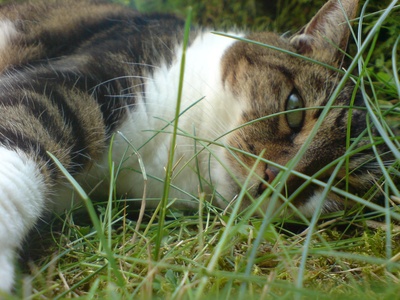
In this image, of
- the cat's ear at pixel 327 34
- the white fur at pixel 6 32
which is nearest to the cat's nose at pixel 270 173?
the cat's ear at pixel 327 34

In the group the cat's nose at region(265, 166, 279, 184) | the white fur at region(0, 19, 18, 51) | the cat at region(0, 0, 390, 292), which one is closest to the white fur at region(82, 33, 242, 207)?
the cat at region(0, 0, 390, 292)

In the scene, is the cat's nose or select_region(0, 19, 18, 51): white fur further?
select_region(0, 19, 18, 51): white fur

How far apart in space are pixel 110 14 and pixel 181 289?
5.15 ft

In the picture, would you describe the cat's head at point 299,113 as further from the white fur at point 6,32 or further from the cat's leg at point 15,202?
the white fur at point 6,32

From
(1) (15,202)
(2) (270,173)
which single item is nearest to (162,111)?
(2) (270,173)

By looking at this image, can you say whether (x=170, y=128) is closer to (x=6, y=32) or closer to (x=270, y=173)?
(x=270, y=173)

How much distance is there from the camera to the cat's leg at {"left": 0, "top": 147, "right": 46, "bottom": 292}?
3.20 ft

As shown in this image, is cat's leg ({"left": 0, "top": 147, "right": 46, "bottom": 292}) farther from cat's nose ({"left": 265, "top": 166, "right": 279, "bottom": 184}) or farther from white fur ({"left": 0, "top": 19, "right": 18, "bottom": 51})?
white fur ({"left": 0, "top": 19, "right": 18, "bottom": 51})

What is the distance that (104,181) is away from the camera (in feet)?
5.08

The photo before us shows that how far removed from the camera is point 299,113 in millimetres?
1563

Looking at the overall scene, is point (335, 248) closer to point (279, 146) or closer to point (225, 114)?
point (279, 146)

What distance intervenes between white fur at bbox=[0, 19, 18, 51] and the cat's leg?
827 mm

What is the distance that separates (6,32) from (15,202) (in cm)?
105

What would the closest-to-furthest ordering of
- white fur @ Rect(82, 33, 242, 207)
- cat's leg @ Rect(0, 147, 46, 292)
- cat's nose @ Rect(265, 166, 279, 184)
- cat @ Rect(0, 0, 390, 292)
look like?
cat's leg @ Rect(0, 147, 46, 292)
cat @ Rect(0, 0, 390, 292)
cat's nose @ Rect(265, 166, 279, 184)
white fur @ Rect(82, 33, 242, 207)
